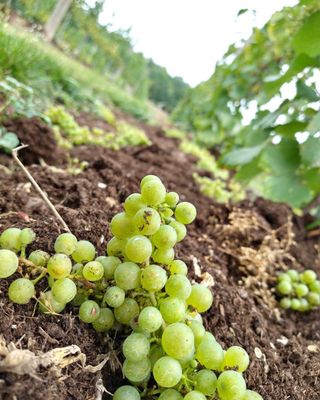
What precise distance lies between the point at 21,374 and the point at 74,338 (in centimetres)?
23

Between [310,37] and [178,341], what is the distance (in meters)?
1.68

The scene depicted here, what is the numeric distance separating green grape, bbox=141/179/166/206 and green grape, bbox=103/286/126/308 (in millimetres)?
245

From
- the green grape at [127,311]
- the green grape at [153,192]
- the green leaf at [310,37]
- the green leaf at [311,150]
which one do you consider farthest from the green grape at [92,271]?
the green leaf at [310,37]

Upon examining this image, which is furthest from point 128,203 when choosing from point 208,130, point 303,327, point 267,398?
point 208,130

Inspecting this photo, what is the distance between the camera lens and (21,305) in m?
1.00

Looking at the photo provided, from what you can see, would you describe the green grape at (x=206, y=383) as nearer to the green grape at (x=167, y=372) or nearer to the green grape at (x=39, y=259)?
the green grape at (x=167, y=372)

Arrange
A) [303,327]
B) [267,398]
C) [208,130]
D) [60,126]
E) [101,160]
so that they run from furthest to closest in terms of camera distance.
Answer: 1. [208,130]
2. [60,126]
3. [101,160]
4. [303,327]
5. [267,398]

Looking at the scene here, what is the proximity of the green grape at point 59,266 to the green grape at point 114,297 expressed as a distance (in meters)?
0.12

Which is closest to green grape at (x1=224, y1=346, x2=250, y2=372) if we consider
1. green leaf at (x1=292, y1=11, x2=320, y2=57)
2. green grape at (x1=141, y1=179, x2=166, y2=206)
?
green grape at (x1=141, y1=179, x2=166, y2=206)

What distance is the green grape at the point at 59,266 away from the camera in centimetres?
95

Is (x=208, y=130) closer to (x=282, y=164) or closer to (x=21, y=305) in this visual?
(x=282, y=164)

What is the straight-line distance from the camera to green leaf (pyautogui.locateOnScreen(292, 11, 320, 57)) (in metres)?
1.85

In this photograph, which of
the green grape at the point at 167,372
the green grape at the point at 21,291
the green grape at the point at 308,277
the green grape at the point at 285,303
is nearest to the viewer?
the green grape at the point at 167,372

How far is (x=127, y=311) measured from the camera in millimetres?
992
